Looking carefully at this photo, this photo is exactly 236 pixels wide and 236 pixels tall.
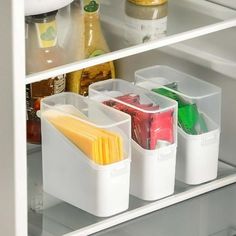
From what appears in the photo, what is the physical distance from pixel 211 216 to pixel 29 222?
15.2 inches

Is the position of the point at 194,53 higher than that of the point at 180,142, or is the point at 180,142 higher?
the point at 194,53

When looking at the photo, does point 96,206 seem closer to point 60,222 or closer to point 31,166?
point 60,222

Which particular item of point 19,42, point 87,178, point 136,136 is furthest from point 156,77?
point 19,42

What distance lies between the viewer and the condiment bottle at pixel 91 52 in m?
1.92

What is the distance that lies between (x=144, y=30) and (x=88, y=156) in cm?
28

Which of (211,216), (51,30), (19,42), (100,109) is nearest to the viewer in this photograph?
(19,42)

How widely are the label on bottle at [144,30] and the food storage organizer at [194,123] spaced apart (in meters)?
0.16

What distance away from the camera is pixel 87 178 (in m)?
1.80

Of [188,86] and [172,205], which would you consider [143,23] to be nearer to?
[188,86]

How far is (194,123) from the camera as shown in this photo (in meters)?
1.99

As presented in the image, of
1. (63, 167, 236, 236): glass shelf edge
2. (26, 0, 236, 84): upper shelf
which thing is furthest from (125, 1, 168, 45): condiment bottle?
(63, 167, 236, 236): glass shelf edge

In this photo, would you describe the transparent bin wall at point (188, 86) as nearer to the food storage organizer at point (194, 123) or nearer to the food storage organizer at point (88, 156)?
the food storage organizer at point (194, 123)

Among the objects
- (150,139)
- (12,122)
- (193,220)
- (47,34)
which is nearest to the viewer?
(12,122)

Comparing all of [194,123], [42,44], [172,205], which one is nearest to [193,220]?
[172,205]
